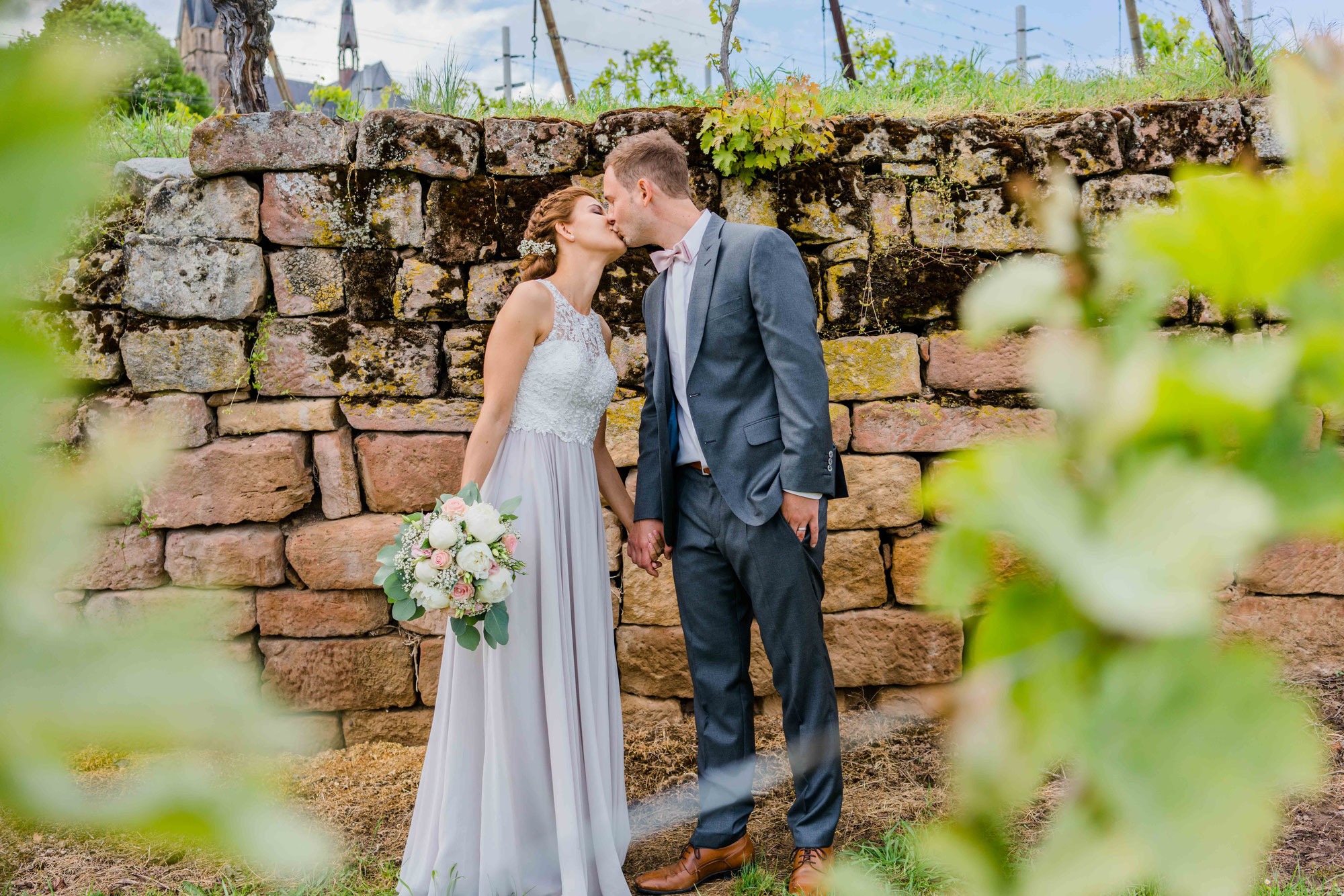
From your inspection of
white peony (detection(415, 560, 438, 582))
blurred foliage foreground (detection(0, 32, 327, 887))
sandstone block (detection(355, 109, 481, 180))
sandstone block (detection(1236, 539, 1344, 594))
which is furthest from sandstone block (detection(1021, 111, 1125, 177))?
blurred foliage foreground (detection(0, 32, 327, 887))

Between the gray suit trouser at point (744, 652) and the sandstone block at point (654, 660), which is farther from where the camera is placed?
the sandstone block at point (654, 660)

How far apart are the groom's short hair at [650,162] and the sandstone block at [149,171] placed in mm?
1719

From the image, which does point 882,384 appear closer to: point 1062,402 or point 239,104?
point 239,104

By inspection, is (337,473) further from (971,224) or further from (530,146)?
(971,224)

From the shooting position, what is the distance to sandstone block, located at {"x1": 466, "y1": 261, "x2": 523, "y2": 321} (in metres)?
3.33

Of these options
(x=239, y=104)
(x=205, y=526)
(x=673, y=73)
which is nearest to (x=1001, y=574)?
(x=205, y=526)

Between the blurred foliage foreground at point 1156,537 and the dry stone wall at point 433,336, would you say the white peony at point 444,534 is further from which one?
the blurred foliage foreground at point 1156,537

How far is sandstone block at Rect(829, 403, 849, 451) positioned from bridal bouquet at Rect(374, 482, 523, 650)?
1.36m

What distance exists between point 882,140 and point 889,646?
76.1 inches

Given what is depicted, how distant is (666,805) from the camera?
3.11 meters

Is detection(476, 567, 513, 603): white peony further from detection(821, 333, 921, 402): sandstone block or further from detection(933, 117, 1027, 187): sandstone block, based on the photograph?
detection(933, 117, 1027, 187): sandstone block

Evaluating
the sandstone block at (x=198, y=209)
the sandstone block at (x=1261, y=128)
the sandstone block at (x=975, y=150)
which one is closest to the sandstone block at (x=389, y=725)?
the sandstone block at (x=198, y=209)

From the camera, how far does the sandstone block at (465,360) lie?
333cm

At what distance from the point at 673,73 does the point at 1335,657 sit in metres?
3.76
